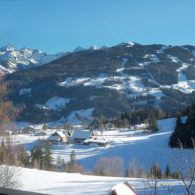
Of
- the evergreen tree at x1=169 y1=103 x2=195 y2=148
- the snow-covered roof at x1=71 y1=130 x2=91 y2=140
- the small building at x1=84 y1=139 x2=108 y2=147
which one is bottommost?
the small building at x1=84 y1=139 x2=108 y2=147

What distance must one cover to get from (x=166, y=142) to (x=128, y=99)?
121 meters

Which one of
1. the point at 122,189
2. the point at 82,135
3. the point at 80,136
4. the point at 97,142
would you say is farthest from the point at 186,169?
the point at 80,136

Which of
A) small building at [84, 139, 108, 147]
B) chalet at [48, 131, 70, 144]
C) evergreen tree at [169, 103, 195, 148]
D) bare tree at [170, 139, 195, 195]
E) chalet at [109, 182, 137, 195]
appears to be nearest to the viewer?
chalet at [109, 182, 137, 195]

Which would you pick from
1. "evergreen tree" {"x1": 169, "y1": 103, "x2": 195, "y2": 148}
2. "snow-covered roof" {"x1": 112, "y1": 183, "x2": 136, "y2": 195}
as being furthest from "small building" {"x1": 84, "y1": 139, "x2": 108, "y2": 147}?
"snow-covered roof" {"x1": 112, "y1": 183, "x2": 136, "y2": 195}

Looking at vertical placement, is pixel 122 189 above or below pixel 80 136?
above

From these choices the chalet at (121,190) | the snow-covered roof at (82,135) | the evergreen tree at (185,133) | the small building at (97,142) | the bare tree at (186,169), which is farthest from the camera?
the snow-covered roof at (82,135)

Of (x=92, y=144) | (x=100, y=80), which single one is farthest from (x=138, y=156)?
(x=100, y=80)

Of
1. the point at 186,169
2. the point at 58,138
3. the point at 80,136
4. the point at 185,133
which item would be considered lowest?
the point at 58,138

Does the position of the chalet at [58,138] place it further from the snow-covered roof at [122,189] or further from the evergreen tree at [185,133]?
the snow-covered roof at [122,189]

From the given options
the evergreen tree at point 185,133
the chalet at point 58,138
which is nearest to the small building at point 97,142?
the chalet at point 58,138

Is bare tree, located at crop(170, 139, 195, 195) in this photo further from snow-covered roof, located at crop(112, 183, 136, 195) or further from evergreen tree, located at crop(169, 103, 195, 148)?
evergreen tree, located at crop(169, 103, 195, 148)

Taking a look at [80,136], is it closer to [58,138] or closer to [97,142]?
[58,138]

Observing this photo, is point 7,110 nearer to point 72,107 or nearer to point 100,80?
point 72,107

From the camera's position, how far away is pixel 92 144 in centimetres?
4712
